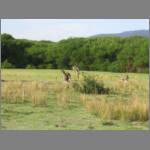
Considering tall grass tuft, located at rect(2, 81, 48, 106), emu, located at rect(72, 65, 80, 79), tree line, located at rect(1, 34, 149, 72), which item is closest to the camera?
tall grass tuft, located at rect(2, 81, 48, 106)

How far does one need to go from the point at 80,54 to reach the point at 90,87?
4.28 ft

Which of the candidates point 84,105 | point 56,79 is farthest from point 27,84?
point 84,105

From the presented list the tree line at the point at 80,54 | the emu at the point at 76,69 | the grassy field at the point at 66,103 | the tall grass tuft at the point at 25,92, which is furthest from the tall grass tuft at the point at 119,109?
the tree line at the point at 80,54

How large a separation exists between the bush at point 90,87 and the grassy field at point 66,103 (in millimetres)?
A: 152

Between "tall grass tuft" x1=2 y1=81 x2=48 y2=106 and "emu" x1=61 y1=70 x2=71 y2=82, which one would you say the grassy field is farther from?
"emu" x1=61 y1=70 x2=71 y2=82

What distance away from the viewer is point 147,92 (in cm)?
1426

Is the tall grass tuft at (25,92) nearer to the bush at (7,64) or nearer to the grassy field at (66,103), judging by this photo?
the grassy field at (66,103)

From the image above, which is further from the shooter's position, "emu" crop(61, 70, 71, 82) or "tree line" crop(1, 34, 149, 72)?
"emu" crop(61, 70, 71, 82)

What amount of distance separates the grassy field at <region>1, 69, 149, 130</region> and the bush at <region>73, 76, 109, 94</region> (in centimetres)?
15

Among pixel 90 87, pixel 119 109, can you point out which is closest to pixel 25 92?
pixel 90 87

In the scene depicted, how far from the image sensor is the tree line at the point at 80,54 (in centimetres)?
1435

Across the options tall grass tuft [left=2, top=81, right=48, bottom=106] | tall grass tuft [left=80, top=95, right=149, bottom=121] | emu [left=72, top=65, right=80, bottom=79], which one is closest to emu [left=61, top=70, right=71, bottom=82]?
emu [left=72, top=65, right=80, bottom=79]

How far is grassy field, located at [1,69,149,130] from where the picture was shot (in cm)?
1185

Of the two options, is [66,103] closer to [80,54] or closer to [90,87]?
[80,54]
